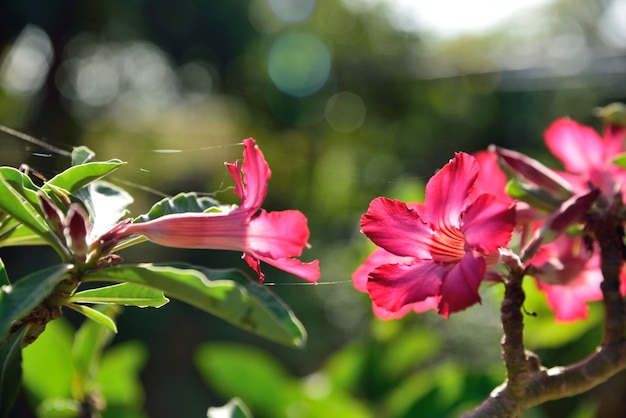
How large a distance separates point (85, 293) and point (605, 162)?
43cm

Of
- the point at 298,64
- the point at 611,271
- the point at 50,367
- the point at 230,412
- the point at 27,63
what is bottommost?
the point at 298,64

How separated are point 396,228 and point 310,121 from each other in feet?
19.4

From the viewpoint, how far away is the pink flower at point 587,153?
1.93ft

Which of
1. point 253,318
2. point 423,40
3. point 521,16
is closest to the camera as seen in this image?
point 253,318

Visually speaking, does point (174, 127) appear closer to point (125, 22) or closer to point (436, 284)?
point (125, 22)

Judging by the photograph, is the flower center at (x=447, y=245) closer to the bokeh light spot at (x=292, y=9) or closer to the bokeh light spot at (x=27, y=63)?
the bokeh light spot at (x=27, y=63)

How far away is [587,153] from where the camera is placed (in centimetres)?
61

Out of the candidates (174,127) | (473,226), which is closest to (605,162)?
(473,226)

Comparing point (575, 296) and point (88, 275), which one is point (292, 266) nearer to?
point (88, 275)

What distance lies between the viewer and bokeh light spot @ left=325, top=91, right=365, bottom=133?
6.37 metres

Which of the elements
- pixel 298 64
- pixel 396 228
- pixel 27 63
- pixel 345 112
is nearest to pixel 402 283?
pixel 396 228

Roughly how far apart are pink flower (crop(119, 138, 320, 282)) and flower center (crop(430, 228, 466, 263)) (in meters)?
0.08

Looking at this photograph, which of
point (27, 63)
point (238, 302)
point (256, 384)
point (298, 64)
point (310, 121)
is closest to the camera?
point (238, 302)

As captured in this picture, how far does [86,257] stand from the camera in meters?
0.39
